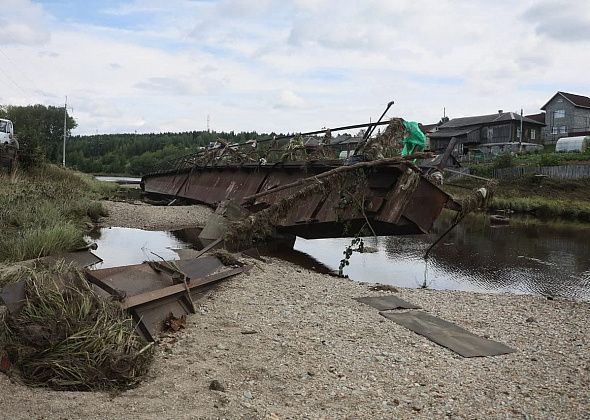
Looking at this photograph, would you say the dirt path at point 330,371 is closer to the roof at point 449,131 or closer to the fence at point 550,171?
the fence at point 550,171

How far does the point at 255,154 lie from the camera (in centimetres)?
1806

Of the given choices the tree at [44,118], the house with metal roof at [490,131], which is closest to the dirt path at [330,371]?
the house with metal roof at [490,131]

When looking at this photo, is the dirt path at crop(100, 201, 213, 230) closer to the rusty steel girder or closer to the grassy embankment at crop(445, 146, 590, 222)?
the rusty steel girder

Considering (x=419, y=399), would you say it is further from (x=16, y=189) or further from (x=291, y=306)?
(x=16, y=189)

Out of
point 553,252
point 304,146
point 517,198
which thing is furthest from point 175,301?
point 517,198

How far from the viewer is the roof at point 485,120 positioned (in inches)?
2653

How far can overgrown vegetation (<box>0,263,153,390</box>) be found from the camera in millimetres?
4180

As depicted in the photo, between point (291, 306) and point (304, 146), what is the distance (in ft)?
22.7

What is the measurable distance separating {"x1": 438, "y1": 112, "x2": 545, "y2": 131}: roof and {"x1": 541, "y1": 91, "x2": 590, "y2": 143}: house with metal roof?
131 inches

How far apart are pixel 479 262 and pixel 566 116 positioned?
6605 cm

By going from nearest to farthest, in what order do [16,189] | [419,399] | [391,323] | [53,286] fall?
[419,399]
[53,286]
[391,323]
[16,189]

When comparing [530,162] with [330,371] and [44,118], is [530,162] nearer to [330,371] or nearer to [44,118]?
[330,371]

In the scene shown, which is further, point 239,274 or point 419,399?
point 239,274

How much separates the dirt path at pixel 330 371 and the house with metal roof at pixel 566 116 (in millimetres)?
72053
